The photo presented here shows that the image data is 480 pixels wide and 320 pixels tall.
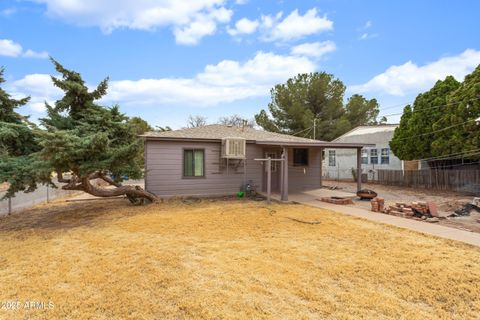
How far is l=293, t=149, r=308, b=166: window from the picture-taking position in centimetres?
1264

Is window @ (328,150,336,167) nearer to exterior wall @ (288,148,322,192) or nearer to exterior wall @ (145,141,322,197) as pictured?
exterior wall @ (288,148,322,192)

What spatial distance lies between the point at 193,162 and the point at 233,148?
1680 mm

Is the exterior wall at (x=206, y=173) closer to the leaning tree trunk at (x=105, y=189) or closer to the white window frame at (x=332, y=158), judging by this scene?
the leaning tree trunk at (x=105, y=189)

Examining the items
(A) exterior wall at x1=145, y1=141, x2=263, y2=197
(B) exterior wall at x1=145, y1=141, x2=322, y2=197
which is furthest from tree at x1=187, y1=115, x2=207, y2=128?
(A) exterior wall at x1=145, y1=141, x2=263, y2=197

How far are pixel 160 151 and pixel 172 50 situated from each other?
7.24m

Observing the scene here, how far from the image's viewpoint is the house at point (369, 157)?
1792 cm

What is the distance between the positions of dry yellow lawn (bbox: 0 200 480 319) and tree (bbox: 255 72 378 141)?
1804 centimetres

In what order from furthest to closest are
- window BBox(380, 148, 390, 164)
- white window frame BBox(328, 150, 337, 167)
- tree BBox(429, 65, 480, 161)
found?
white window frame BBox(328, 150, 337, 167) < window BBox(380, 148, 390, 164) < tree BBox(429, 65, 480, 161)

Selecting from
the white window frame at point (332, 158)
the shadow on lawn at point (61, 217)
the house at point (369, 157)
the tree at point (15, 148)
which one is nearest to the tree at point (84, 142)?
the tree at point (15, 148)

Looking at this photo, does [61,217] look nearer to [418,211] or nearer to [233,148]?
[233,148]

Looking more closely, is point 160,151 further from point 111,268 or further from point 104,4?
point 111,268

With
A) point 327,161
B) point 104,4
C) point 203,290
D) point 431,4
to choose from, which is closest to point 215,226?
point 203,290

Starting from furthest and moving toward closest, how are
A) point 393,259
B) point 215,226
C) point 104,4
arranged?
point 104,4, point 215,226, point 393,259

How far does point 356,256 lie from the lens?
434 centimetres
